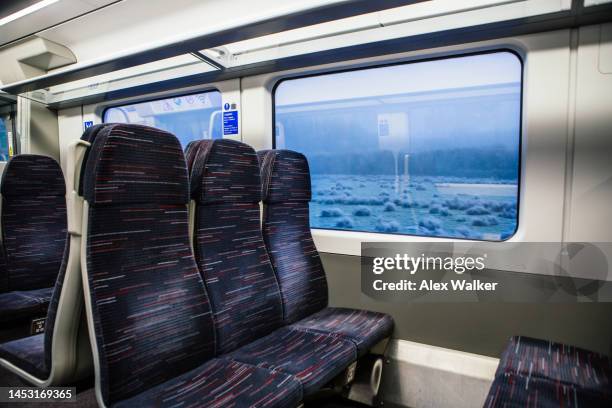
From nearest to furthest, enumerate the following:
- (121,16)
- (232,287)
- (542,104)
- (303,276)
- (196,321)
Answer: (196,321) < (232,287) < (542,104) < (303,276) < (121,16)

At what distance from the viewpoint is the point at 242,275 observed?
2021mm

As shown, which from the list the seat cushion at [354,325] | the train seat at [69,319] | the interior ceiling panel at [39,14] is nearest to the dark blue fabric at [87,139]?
the train seat at [69,319]

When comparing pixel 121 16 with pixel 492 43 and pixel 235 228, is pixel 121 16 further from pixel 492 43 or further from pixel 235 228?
pixel 492 43

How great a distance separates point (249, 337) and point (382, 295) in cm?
101

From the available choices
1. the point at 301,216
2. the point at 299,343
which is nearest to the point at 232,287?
the point at 299,343

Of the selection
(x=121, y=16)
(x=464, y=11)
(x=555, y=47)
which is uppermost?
(x=121, y=16)

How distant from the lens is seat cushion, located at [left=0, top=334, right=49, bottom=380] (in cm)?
158

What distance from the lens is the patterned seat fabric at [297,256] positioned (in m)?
2.33

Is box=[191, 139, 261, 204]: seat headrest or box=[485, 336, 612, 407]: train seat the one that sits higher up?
box=[191, 139, 261, 204]: seat headrest

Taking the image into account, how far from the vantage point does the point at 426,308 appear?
2.52 m

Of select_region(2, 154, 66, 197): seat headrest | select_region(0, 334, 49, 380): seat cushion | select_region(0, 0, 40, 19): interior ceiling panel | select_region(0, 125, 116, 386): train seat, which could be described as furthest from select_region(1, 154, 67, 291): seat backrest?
select_region(0, 125, 116, 386): train seat

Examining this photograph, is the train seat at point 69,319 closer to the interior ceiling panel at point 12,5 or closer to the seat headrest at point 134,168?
the seat headrest at point 134,168

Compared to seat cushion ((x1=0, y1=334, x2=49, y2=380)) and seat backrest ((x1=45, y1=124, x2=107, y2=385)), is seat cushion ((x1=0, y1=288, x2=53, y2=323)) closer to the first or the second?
seat cushion ((x1=0, y1=334, x2=49, y2=380))

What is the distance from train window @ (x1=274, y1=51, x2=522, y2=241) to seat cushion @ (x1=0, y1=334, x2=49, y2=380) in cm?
184
